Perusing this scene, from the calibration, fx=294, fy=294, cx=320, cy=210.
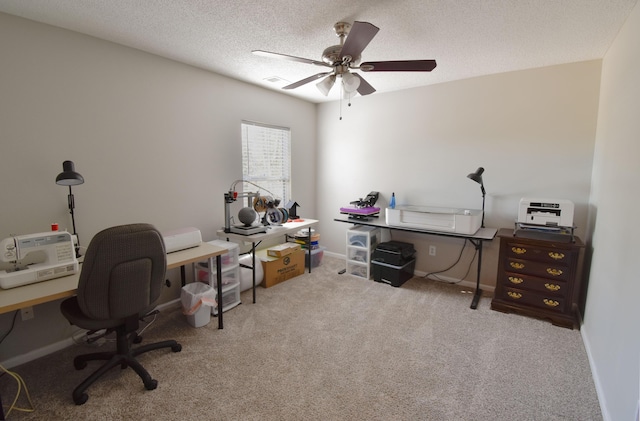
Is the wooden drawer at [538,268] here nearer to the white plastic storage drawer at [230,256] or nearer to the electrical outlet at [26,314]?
the white plastic storage drawer at [230,256]

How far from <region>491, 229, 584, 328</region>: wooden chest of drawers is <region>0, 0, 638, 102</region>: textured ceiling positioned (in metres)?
1.66

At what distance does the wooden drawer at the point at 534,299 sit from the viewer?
2.63m

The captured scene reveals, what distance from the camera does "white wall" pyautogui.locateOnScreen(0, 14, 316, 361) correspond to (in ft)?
6.73

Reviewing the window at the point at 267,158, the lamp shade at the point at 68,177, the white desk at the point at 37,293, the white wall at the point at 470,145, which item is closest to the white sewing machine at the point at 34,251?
the white desk at the point at 37,293

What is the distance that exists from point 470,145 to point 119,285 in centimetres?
356

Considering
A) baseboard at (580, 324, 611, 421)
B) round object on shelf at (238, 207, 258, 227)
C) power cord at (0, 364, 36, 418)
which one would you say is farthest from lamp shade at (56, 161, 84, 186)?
baseboard at (580, 324, 611, 421)

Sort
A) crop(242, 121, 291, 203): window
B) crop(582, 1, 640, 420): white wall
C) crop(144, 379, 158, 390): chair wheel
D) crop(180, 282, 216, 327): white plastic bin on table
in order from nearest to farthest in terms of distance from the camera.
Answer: crop(582, 1, 640, 420): white wall
crop(144, 379, 158, 390): chair wheel
crop(180, 282, 216, 327): white plastic bin on table
crop(242, 121, 291, 203): window

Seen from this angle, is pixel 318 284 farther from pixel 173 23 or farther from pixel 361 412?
pixel 173 23

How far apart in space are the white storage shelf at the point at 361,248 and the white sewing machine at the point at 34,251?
Result: 2.78m

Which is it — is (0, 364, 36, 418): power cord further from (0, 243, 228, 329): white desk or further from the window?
the window

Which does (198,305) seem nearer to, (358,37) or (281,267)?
(281,267)

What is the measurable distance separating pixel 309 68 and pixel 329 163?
5.90 feet

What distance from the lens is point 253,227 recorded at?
318 cm

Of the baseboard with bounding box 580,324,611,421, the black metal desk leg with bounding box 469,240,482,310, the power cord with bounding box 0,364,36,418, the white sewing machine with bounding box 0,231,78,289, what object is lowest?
the power cord with bounding box 0,364,36,418
